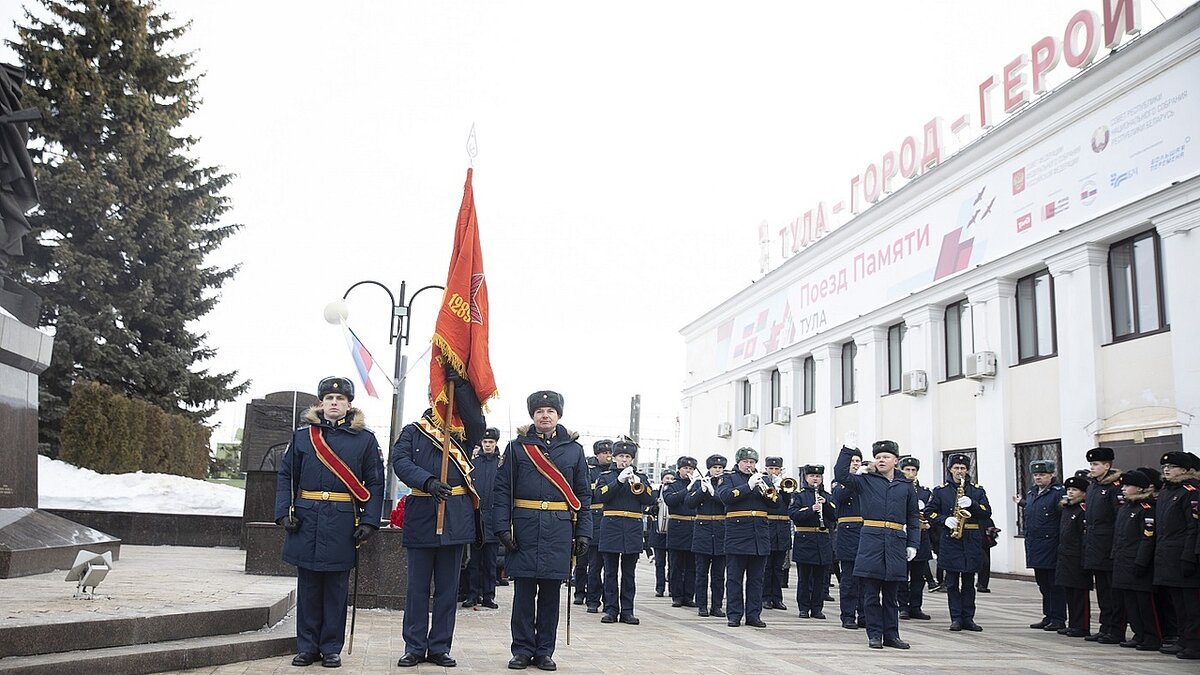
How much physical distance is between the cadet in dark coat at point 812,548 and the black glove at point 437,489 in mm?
6820

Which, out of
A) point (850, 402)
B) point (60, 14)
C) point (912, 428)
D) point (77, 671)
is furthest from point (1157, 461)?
point (60, 14)

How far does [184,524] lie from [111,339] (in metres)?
7.64

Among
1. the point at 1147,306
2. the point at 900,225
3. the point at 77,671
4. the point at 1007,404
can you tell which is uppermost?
the point at 900,225

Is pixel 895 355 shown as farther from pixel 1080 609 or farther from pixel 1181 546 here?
pixel 1181 546

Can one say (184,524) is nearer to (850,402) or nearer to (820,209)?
(850,402)

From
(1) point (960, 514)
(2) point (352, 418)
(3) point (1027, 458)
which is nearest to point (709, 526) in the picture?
(1) point (960, 514)

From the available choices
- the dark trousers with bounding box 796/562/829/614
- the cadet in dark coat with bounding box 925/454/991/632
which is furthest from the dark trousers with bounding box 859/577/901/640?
the dark trousers with bounding box 796/562/829/614

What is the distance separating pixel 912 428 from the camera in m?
23.0

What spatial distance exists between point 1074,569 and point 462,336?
Result: 24.8ft

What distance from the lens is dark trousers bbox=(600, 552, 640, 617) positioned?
10.7 metres

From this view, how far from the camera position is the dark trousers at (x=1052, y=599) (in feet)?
37.2

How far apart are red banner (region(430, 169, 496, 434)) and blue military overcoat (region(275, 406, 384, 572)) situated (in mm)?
626

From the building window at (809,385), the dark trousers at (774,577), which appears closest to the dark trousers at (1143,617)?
the dark trousers at (774,577)

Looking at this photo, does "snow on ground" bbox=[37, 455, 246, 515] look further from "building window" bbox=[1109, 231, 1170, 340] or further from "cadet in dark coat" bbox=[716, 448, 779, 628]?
"building window" bbox=[1109, 231, 1170, 340]
